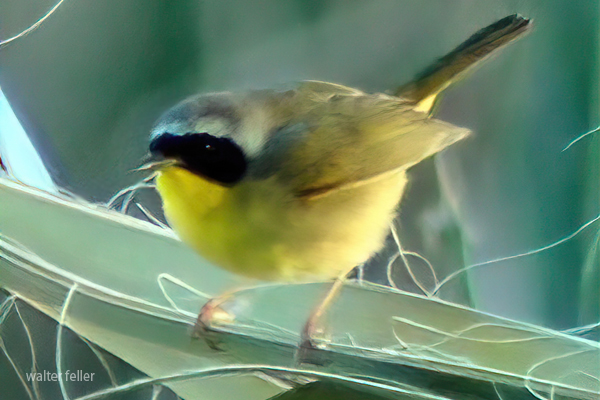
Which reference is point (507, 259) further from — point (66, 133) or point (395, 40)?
point (66, 133)

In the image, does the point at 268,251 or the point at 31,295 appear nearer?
the point at 268,251

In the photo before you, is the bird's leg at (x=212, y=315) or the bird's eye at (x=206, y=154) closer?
the bird's eye at (x=206, y=154)

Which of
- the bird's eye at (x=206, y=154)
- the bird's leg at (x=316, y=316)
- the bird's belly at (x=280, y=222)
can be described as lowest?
the bird's leg at (x=316, y=316)

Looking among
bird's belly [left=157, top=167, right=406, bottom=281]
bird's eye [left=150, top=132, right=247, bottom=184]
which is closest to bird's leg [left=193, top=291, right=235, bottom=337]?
bird's belly [left=157, top=167, right=406, bottom=281]

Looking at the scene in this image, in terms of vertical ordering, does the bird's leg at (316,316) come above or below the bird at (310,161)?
below

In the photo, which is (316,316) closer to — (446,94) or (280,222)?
(280,222)

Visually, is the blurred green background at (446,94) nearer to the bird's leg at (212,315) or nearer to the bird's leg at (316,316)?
the bird's leg at (316,316)

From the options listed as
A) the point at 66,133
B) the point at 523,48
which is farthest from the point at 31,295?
the point at 523,48

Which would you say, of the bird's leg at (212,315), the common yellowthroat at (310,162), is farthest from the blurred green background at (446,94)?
the bird's leg at (212,315)
